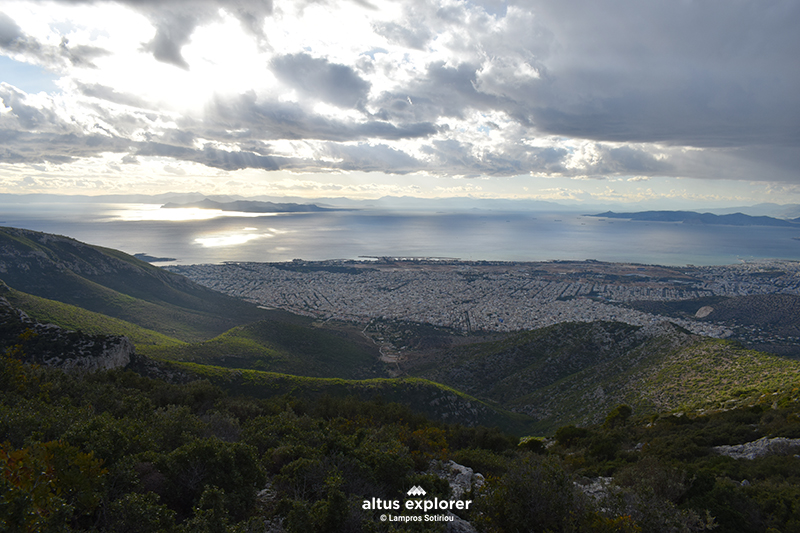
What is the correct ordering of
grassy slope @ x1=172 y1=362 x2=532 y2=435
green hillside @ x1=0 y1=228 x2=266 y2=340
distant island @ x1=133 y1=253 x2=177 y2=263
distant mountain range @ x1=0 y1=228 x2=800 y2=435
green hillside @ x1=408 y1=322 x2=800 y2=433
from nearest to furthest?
green hillside @ x1=408 y1=322 x2=800 y2=433 < distant mountain range @ x1=0 y1=228 x2=800 y2=435 < grassy slope @ x1=172 y1=362 x2=532 y2=435 < green hillside @ x1=0 y1=228 x2=266 y2=340 < distant island @ x1=133 y1=253 x2=177 y2=263

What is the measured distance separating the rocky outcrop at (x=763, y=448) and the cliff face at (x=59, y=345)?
132 ft

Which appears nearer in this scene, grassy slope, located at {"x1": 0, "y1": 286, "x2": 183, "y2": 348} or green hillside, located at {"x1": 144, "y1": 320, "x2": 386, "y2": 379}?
grassy slope, located at {"x1": 0, "y1": 286, "x2": 183, "y2": 348}

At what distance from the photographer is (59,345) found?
98.5 feet

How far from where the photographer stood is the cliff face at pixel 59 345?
2867cm

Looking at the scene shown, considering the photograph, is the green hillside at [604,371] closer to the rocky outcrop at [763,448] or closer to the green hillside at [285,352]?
the green hillside at [285,352]

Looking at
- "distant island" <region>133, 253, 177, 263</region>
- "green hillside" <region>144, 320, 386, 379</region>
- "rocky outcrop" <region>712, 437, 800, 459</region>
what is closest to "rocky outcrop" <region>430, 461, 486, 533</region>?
"rocky outcrop" <region>712, 437, 800, 459</region>

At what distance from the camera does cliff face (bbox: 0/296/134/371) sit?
2867 centimetres

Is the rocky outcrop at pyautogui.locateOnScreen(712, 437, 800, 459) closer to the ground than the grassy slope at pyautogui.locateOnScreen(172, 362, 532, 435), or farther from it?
farther from it

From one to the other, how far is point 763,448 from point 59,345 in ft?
148

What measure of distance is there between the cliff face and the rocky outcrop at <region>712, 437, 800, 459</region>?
40336 mm

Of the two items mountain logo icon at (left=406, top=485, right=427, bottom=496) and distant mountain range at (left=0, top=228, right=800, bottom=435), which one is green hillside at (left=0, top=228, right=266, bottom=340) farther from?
mountain logo icon at (left=406, top=485, right=427, bottom=496)

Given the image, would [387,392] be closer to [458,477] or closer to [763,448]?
[458,477]

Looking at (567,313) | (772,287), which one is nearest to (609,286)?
(567,313)

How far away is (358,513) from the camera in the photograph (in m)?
8.88
